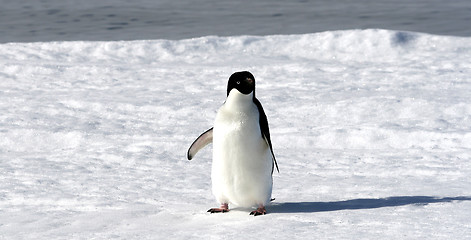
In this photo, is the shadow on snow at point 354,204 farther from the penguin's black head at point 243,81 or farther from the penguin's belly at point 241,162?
the penguin's black head at point 243,81

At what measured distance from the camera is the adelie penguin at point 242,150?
400 cm

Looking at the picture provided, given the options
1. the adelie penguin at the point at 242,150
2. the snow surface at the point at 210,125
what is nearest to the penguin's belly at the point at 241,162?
the adelie penguin at the point at 242,150

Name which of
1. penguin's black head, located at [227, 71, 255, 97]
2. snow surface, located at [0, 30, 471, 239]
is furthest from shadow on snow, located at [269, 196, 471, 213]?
penguin's black head, located at [227, 71, 255, 97]

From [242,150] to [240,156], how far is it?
0.11ft

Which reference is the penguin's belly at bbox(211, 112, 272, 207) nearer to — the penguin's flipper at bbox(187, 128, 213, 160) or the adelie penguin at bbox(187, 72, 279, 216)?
the adelie penguin at bbox(187, 72, 279, 216)

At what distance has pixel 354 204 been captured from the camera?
4277mm

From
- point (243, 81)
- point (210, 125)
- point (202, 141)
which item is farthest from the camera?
point (210, 125)

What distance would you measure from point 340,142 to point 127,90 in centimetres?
292

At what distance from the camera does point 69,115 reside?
7152 millimetres

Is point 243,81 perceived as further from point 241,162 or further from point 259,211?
point 259,211

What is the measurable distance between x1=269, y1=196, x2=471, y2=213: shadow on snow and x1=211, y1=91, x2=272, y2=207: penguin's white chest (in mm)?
143

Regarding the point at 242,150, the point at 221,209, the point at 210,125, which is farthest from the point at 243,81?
the point at 210,125

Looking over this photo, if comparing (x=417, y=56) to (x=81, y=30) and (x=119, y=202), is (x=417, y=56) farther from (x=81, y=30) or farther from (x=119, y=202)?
(x=81, y=30)

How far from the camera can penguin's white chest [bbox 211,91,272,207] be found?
4.02 meters
